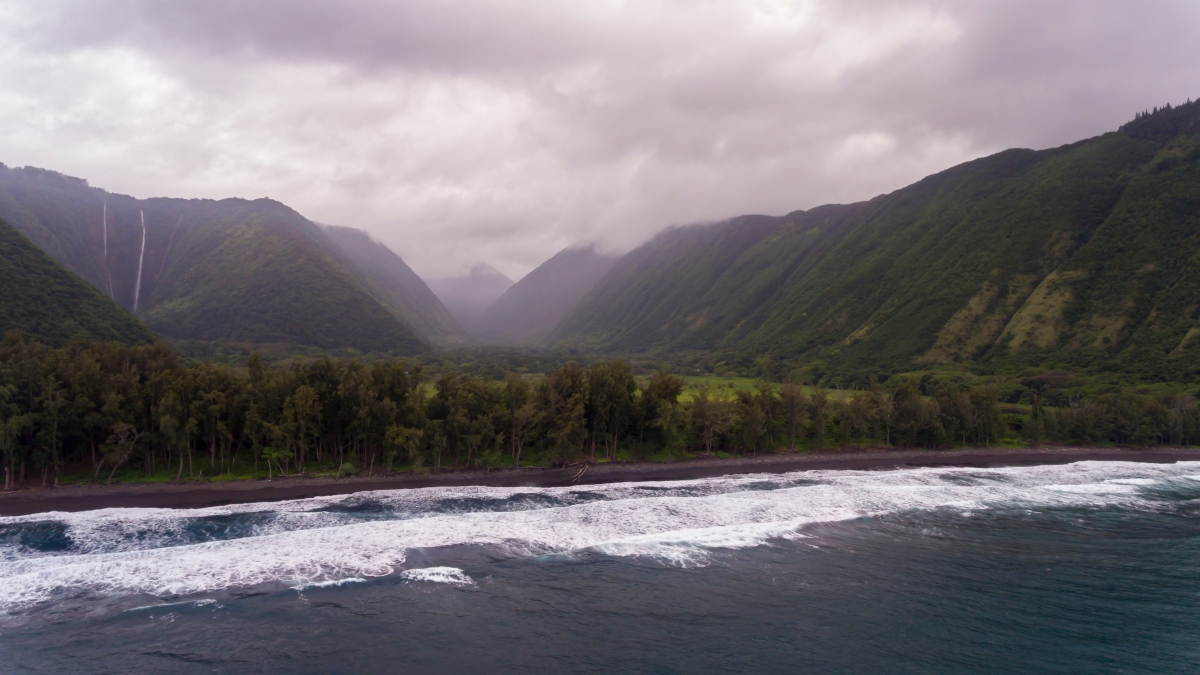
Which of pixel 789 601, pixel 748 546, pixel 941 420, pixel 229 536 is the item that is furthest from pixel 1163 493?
pixel 229 536

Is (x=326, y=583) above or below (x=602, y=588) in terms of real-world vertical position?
above

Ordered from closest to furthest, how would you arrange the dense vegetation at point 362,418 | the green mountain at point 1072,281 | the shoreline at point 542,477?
1. the shoreline at point 542,477
2. the dense vegetation at point 362,418
3. the green mountain at point 1072,281

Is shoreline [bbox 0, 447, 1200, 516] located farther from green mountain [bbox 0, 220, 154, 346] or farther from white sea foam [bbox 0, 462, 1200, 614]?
green mountain [bbox 0, 220, 154, 346]

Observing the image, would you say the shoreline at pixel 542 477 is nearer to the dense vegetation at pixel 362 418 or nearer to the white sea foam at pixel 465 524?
the dense vegetation at pixel 362 418

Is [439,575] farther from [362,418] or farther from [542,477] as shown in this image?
[542,477]

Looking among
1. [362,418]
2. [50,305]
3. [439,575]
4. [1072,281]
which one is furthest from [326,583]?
[1072,281]

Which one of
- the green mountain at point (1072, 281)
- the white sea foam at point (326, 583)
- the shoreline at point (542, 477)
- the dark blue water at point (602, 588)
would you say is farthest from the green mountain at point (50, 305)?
the green mountain at point (1072, 281)

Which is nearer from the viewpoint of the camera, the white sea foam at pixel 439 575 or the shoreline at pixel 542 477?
the white sea foam at pixel 439 575
